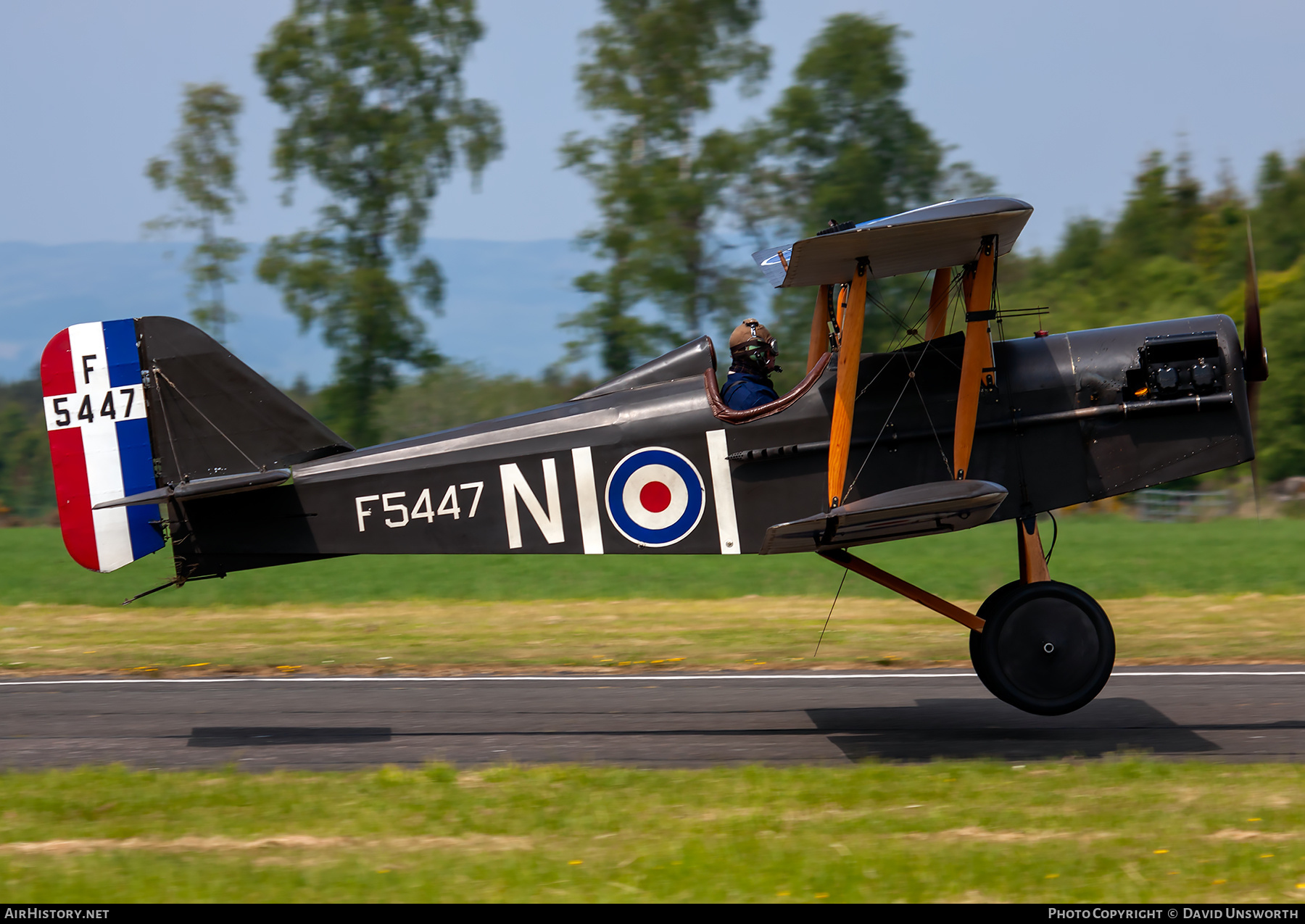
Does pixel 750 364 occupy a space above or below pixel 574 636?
above

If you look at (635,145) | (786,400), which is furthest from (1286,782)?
(635,145)

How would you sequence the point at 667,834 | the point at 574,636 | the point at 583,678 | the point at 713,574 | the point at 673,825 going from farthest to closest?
the point at 713,574
the point at 574,636
the point at 583,678
the point at 673,825
the point at 667,834

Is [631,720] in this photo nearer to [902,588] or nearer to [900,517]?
[902,588]

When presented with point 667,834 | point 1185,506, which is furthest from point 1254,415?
point 1185,506

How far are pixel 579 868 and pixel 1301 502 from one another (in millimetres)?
25582

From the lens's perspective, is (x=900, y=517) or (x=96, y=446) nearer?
(x=900, y=517)

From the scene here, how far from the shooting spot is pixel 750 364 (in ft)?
27.1

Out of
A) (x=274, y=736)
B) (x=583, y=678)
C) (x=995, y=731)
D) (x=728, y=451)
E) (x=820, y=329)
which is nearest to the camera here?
(x=728, y=451)

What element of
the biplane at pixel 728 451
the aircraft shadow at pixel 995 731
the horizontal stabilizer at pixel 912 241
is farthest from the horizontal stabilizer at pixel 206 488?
the aircraft shadow at pixel 995 731

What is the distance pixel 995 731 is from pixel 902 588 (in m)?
1.15

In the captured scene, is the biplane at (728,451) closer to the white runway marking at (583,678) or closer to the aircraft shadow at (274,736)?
the aircraft shadow at (274,736)

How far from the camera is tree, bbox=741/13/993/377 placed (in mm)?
30469

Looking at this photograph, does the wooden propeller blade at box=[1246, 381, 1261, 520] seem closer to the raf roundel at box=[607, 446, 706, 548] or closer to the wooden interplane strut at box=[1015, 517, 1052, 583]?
the wooden interplane strut at box=[1015, 517, 1052, 583]

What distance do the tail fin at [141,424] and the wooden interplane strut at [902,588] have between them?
3645 millimetres
